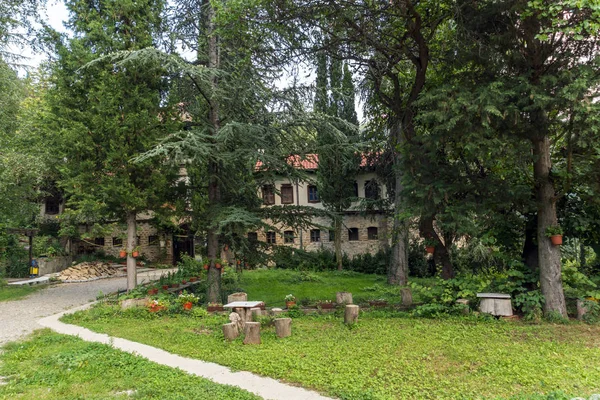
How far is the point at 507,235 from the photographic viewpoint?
29.8 feet

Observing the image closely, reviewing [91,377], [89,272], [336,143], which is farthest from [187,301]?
[89,272]

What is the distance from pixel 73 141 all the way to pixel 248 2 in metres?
6.25

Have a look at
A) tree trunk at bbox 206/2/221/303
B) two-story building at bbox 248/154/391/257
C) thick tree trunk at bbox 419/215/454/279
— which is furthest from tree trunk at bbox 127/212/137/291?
two-story building at bbox 248/154/391/257

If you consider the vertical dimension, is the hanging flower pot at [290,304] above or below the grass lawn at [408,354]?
above

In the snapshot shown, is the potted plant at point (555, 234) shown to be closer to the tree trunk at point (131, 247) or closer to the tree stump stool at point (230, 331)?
the tree stump stool at point (230, 331)

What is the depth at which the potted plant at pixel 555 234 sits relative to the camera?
794cm

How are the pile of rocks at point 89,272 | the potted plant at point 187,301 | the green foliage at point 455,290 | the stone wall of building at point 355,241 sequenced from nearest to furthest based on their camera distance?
the green foliage at point 455,290
the potted plant at point 187,301
the pile of rocks at point 89,272
the stone wall of building at point 355,241

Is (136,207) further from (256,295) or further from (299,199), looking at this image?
(299,199)

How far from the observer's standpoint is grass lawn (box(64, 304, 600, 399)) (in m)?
4.80

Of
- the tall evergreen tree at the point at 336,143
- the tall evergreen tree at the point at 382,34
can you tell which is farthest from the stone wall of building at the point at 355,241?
the tall evergreen tree at the point at 382,34

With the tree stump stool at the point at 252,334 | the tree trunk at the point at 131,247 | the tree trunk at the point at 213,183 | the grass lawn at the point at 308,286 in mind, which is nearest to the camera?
the tree stump stool at the point at 252,334

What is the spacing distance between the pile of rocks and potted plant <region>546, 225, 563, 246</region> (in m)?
18.5

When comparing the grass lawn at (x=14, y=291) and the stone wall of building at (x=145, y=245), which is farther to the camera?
the stone wall of building at (x=145, y=245)

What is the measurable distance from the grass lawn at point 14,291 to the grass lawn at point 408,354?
7.36 m
